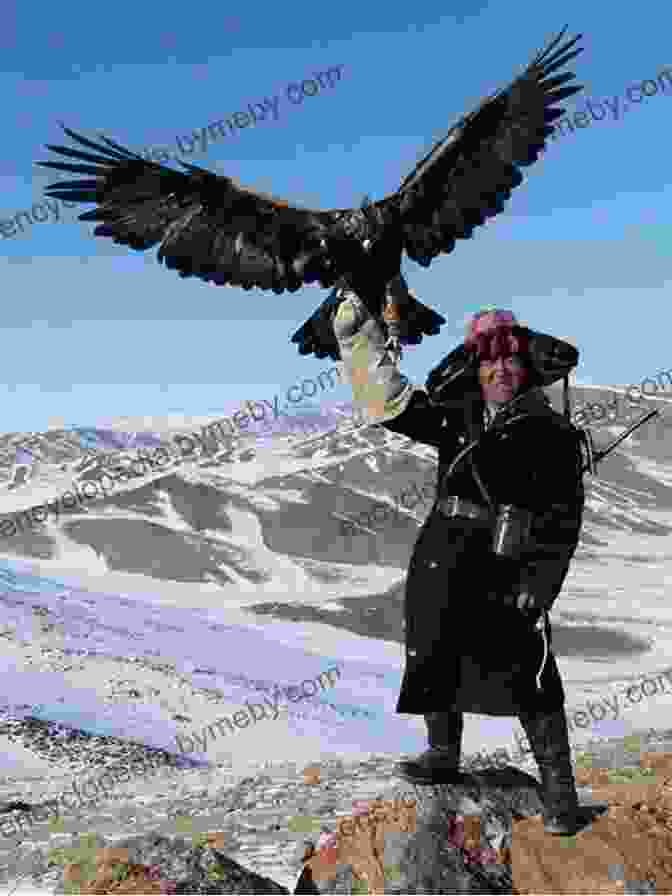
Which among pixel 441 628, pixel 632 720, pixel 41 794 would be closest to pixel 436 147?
pixel 441 628

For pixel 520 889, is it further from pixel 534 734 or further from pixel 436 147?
pixel 436 147

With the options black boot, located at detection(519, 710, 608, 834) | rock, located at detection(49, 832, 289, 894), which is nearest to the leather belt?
black boot, located at detection(519, 710, 608, 834)

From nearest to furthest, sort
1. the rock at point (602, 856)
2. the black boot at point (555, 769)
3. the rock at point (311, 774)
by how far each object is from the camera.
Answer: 1. the rock at point (602, 856)
2. the black boot at point (555, 769)
3. the rock at point (311, 774)

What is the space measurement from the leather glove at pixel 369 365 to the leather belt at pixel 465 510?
21.4 inches

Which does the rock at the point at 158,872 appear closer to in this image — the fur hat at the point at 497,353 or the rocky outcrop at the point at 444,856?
the rocky outcrop at the point at 444,856

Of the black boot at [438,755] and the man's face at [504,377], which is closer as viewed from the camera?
the man's face at [504,377]

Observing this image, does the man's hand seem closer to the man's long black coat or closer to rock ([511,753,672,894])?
the man's long black coat

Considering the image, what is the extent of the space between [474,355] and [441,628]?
4.60 ft

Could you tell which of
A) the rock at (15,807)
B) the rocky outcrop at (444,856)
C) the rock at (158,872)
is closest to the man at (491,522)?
the rocky outcrop at (444,856)

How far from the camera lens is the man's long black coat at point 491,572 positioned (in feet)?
14.5

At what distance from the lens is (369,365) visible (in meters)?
4.36

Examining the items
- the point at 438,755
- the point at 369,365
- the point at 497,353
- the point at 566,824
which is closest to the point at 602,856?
the point at 566,824

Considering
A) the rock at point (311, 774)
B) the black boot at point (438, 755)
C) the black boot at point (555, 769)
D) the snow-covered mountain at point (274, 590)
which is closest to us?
the black boot at point (555, 769)

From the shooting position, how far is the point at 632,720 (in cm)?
2058
